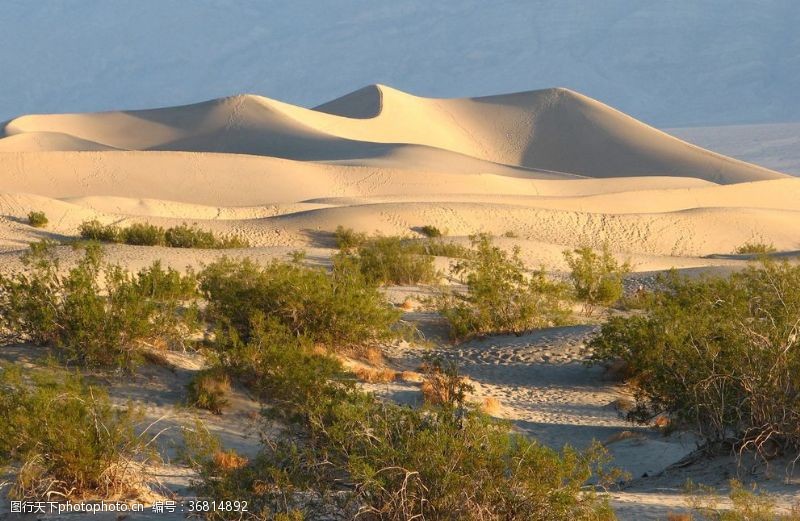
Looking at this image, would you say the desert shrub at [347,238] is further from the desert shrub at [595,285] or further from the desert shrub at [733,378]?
the desert shrub at [733,378]

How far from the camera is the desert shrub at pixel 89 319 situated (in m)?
10.2

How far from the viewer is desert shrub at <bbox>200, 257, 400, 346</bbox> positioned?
468 inches

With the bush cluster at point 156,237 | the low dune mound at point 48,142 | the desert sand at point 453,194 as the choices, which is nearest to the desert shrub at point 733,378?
the desert sand at point 453,194

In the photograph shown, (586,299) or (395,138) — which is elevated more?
(395,138)

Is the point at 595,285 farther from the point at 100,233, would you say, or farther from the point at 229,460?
the point at 229,460

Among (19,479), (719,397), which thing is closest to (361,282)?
(719,397)

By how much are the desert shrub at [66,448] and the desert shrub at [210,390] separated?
218cm

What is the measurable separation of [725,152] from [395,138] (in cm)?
4877

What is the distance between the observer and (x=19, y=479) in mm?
7074

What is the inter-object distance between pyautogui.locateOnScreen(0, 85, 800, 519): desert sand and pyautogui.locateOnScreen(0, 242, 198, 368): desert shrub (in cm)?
57

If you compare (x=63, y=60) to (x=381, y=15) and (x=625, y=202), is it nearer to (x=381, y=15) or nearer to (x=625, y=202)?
(x=381, y=15)

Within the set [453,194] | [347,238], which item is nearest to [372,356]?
[347,238]

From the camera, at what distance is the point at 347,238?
24797 mm

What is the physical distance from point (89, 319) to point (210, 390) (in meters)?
1.30
